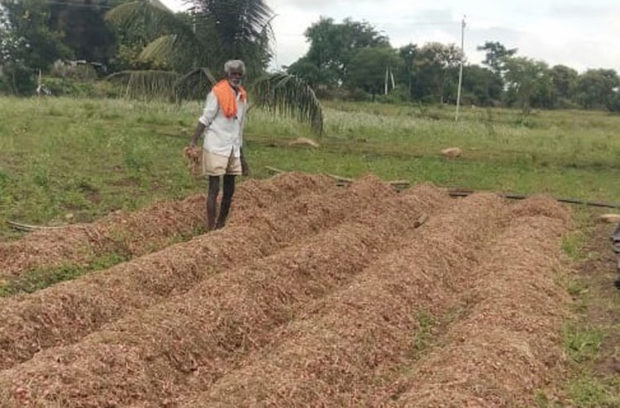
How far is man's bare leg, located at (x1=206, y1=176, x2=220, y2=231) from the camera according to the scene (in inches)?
310

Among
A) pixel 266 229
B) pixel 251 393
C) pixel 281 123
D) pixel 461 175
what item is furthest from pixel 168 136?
pixel 251 393

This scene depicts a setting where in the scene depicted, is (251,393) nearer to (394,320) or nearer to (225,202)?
(394,320)

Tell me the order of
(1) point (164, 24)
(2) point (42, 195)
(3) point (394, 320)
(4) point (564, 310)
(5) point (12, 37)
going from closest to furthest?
(3) point (394, 320) → (4) point (564, 310) → (2) point (42, 195) → (1) point (164, 24) → (5) point (12, 37)

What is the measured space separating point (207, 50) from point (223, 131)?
252 inches

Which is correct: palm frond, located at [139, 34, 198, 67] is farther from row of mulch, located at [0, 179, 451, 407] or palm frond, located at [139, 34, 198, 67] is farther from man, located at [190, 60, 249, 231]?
row of mulch, located at [0, 179, 451, 407]

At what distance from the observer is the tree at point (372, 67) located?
54.2 metres

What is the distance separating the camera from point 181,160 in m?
13.7

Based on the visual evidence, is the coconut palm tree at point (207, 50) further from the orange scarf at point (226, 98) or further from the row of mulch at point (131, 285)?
the orange scarf at point (226, 98)

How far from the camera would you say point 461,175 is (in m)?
15.0

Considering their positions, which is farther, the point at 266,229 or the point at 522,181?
the point at 522,181

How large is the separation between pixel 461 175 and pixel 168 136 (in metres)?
7.23

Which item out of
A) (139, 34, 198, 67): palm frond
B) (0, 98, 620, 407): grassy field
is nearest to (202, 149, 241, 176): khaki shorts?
(0, 98, 620, 407): grassy field

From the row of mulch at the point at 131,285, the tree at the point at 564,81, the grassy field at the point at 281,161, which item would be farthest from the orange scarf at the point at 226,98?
the tree at the point at 564,81

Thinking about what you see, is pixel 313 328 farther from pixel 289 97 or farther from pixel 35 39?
pixel 35 39
